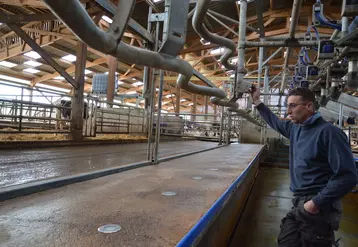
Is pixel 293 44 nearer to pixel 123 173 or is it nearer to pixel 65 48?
pixel 123 173

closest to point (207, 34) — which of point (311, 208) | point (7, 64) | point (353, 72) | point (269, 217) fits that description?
point (311, 208)

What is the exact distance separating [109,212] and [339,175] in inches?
45.7

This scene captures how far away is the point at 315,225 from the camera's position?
1362 mm

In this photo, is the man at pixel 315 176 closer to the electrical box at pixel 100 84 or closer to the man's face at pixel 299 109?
the man's face at pixel 299 109

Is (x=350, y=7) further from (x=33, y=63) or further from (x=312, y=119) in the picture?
(x=33, y=63)

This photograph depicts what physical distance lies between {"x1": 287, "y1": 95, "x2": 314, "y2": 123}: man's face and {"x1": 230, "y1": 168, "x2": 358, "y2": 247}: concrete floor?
1633 mm

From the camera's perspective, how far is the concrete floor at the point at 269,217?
272cm

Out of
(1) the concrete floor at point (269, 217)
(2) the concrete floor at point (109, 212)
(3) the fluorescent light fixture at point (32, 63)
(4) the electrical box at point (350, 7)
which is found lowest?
(1) the concrete floor at point (269, 217)

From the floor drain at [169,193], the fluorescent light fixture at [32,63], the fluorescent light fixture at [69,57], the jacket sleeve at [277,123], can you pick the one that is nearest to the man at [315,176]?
the jacket sleeve at [277,123]

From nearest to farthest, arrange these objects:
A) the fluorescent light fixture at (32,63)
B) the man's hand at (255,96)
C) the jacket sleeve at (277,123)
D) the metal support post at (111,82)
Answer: the jacket sleeve at (277,123) → the man's hand at (255,96) → the metal support post at (111,82) → the fluorescent light fixture at (32,63)

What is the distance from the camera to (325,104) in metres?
5.14

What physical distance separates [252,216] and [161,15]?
278 cm

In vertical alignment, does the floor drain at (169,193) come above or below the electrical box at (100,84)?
below

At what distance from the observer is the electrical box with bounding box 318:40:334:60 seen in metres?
3.07
